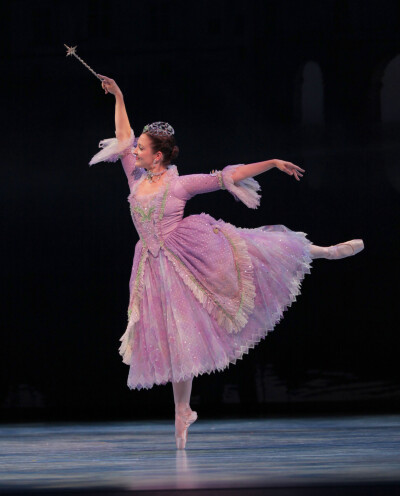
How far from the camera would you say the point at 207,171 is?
17.3ft

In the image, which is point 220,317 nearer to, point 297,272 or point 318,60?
point 297,272

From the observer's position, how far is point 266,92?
524 centimetres

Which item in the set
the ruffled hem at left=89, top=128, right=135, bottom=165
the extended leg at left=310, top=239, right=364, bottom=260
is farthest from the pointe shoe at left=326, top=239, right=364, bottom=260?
the ruffled hem at left=89, top=128, right=135, bottom=165

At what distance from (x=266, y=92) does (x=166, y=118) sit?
0.55m

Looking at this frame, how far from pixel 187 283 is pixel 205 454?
0.65m

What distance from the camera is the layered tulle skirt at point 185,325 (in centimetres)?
379

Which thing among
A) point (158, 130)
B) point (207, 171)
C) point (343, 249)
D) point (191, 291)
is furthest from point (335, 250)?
point (207, 171)

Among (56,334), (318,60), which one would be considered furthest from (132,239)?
(318,60)

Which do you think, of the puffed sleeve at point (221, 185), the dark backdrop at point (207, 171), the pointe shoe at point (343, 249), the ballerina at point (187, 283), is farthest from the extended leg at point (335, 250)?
the dark backdrop at point (207, 171)

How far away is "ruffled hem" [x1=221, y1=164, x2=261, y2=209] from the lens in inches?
151

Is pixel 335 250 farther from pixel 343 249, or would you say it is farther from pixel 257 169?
pixel 257 169

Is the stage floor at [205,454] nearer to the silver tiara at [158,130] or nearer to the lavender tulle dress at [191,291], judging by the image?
the lavender tulle dress at [191,291]

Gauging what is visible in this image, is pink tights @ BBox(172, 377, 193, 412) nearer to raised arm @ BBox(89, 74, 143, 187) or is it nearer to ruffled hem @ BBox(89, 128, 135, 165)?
raised arm @ BBox(89, 74, 143, 187)

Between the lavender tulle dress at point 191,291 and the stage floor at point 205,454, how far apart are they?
1.13 feet
